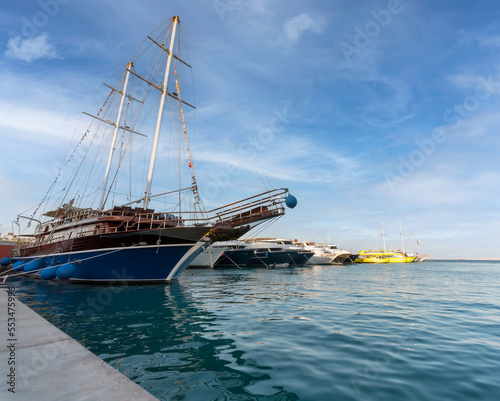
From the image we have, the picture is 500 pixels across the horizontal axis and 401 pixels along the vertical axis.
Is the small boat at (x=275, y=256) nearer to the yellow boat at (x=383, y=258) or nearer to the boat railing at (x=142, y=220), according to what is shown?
the boat railing at (x=142, y=220)

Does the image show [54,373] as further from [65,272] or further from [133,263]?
[65,272]

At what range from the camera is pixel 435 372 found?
5.25m

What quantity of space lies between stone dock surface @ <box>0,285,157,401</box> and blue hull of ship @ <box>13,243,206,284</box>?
13.4 m

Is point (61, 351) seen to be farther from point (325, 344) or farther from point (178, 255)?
point (178, 255)

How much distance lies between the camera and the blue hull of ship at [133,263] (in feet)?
60.0

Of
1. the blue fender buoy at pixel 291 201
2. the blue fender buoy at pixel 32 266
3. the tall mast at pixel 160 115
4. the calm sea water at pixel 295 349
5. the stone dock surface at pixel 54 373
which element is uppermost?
the tall mast at pixel 160 115

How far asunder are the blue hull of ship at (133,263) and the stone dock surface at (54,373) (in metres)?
13.4

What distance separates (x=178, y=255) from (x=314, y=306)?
10344 mm

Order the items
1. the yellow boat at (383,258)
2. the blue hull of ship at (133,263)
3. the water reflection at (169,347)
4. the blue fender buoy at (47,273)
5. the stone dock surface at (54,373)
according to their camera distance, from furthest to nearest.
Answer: the yellow boat at (383,258) < the blue hull of ship at (133,263) < the blue fender buoy at (47,273) < the water reflection at (169,347) < the stone dock surface at (54,373)

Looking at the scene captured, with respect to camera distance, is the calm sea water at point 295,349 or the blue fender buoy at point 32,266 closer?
the calm sea water at point 295,349

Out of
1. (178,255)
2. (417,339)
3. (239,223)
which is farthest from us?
(178,255)

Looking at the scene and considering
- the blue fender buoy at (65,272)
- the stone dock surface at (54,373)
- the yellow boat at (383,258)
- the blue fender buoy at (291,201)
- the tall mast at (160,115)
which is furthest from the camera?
the yellow boat at (383,258)

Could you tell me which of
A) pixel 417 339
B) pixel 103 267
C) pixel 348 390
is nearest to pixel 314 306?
pixel 417 339

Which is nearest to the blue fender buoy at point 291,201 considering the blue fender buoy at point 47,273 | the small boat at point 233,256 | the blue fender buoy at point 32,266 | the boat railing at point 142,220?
the boat railing at point 142,220
